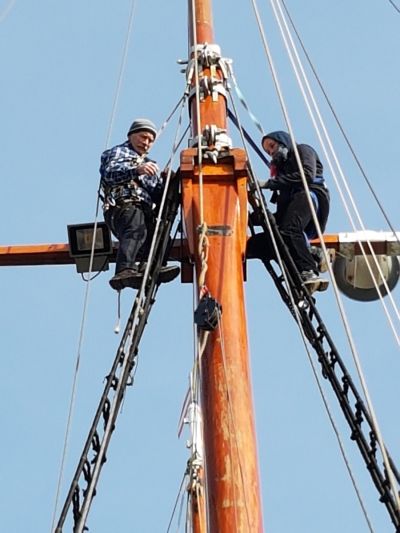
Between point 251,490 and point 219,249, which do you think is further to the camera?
point 219,249

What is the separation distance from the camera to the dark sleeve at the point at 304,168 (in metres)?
9.30

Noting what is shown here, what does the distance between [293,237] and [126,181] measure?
102 centimetres

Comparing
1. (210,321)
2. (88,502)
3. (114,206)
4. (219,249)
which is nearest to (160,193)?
(114,206)

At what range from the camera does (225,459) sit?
24.8ft

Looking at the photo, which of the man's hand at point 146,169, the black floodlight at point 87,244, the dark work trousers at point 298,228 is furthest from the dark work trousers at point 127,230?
the dark work trousers at point 298,228

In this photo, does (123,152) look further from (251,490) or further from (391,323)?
(251,490)

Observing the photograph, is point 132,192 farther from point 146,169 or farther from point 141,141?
point 141,141

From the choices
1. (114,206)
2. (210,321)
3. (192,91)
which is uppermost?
(192,91)

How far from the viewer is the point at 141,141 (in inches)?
374

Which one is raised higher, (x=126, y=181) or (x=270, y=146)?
(x=270, y=146)

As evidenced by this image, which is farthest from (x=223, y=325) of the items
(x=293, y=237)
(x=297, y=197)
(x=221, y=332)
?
(x=297, y=197)

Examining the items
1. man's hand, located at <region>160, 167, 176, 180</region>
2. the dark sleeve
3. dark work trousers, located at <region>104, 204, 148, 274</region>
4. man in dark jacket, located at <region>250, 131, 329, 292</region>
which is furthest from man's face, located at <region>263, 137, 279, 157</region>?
dark work trousers, located at <region>104, 204, 148, 274</region>

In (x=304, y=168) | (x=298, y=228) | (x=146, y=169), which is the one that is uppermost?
(x=146, y=169)

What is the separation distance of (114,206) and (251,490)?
8.08 ft
